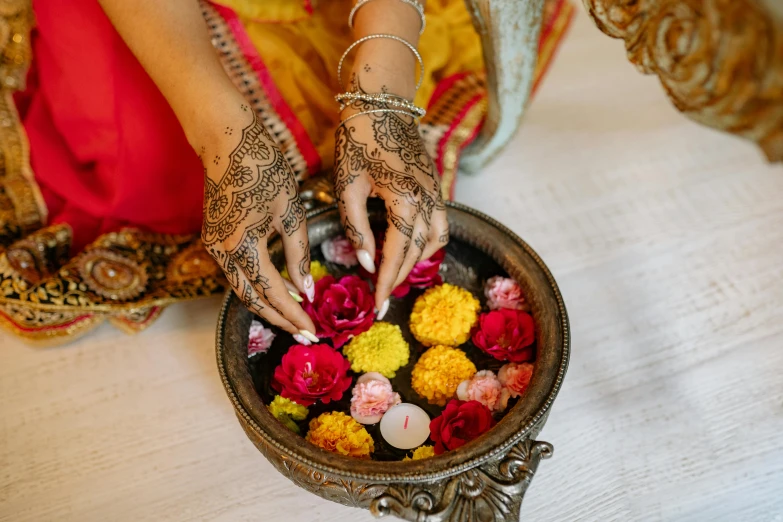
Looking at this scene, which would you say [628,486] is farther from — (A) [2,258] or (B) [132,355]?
(A) [2,258]

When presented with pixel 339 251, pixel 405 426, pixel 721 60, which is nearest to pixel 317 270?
pixel 339 251

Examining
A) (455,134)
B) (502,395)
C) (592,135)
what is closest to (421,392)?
(502,395)

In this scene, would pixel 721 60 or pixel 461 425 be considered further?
pixel 461 425

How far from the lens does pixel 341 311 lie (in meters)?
0.74

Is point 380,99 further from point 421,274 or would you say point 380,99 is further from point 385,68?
point 421,274

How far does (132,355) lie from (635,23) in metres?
0.80

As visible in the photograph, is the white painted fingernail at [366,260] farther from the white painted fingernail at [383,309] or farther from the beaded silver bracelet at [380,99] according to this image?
the beaded silver bracelet at [380,99]

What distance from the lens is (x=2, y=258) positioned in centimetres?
86

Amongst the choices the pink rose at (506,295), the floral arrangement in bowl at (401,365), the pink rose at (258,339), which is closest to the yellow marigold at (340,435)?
the floral arrangement in bowl at (401,365)

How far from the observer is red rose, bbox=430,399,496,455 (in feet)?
2.10

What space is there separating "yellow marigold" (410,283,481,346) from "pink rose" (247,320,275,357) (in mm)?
181

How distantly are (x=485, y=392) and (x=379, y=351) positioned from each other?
137mm

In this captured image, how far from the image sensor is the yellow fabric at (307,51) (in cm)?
87

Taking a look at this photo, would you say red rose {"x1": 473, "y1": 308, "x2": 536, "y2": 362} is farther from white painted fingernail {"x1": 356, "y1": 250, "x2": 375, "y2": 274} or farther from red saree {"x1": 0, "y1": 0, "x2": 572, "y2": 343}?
red saree {"x1": 0, "y1": 0, "x2": 572, "y2": 343}
